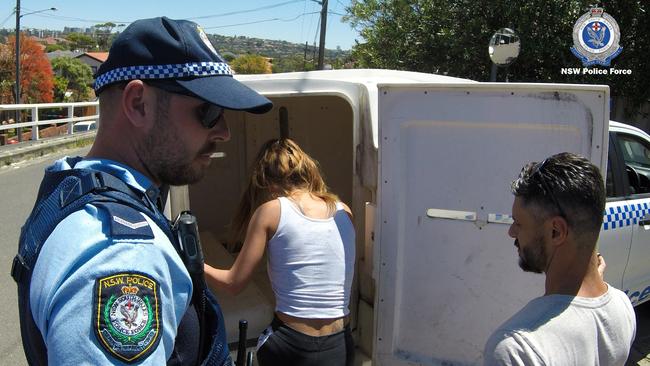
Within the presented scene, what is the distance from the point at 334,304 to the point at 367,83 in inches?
48.9

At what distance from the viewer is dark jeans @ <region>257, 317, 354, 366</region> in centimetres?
241

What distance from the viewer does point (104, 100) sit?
1.19 m

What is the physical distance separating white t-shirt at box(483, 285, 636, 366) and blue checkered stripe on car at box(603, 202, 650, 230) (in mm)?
2446

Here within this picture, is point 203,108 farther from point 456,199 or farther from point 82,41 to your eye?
point 82,41

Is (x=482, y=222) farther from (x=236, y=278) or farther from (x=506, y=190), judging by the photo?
(x=236, y=278)

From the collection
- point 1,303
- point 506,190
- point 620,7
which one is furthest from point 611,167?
point 620,7

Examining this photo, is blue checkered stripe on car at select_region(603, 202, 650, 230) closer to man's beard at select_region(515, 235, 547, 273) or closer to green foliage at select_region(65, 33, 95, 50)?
man's beard at select_region(515, 235, 547, 273)

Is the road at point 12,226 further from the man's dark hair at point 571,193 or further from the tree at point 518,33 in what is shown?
the tree at point 518,33

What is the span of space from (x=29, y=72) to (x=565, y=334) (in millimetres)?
57835

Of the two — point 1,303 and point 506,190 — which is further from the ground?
point 506,190

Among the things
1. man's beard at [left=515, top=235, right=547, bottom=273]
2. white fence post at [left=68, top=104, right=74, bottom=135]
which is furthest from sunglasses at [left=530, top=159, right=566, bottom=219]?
white fence post at [left=68, top=104, right=74, bottom=135]

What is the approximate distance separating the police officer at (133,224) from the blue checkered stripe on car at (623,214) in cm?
334

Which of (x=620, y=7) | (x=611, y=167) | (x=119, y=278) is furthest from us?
(x=620, y=7)

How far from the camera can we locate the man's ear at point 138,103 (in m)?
1.12
